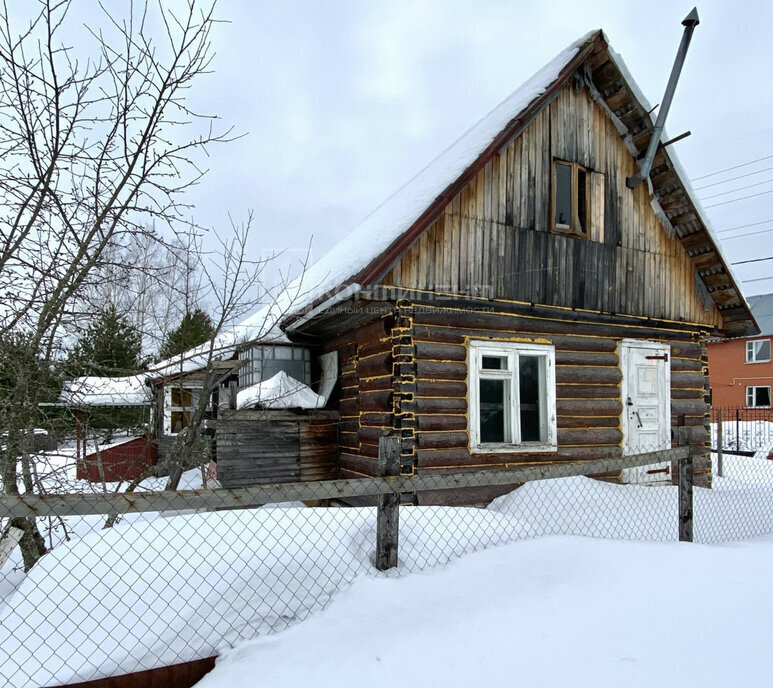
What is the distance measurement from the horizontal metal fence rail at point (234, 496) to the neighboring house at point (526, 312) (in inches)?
119

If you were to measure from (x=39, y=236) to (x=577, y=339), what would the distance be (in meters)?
7.57

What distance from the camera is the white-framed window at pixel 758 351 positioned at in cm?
3007

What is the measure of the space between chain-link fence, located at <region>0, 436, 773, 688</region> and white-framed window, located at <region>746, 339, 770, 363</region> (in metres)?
30.9

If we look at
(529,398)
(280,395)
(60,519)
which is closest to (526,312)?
(529,398)

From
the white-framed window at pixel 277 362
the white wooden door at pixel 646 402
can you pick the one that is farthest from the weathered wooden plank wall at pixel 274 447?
the white wooden door at pixel 646 402

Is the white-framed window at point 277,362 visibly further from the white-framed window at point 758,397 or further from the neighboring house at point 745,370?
the white-framed window at point 758,397

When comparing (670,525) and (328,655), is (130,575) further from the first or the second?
(670,525)

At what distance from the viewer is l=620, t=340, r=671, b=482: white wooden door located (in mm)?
9156

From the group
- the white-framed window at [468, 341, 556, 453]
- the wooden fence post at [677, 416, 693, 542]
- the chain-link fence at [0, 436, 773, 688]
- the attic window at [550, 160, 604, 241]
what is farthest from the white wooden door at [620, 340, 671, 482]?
the chain-link fence at [0, 436, 773, 688]

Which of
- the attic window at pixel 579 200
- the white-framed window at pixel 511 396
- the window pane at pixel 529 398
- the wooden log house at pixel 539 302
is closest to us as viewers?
the wooden log house at pixel 539 302

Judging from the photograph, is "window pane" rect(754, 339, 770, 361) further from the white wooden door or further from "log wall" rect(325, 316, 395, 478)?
"log wall" rect(325, 316, 395, 478)

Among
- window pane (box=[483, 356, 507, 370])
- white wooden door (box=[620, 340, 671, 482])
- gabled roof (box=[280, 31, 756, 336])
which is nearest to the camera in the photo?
gabled roof (box=[280, 31, 756, 336])

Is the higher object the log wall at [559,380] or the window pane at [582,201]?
the window pane at [582,201]

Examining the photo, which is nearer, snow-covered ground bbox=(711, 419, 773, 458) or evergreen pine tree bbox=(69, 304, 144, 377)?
evergreen pine tree bbox=(69, 304, 144, 377)
